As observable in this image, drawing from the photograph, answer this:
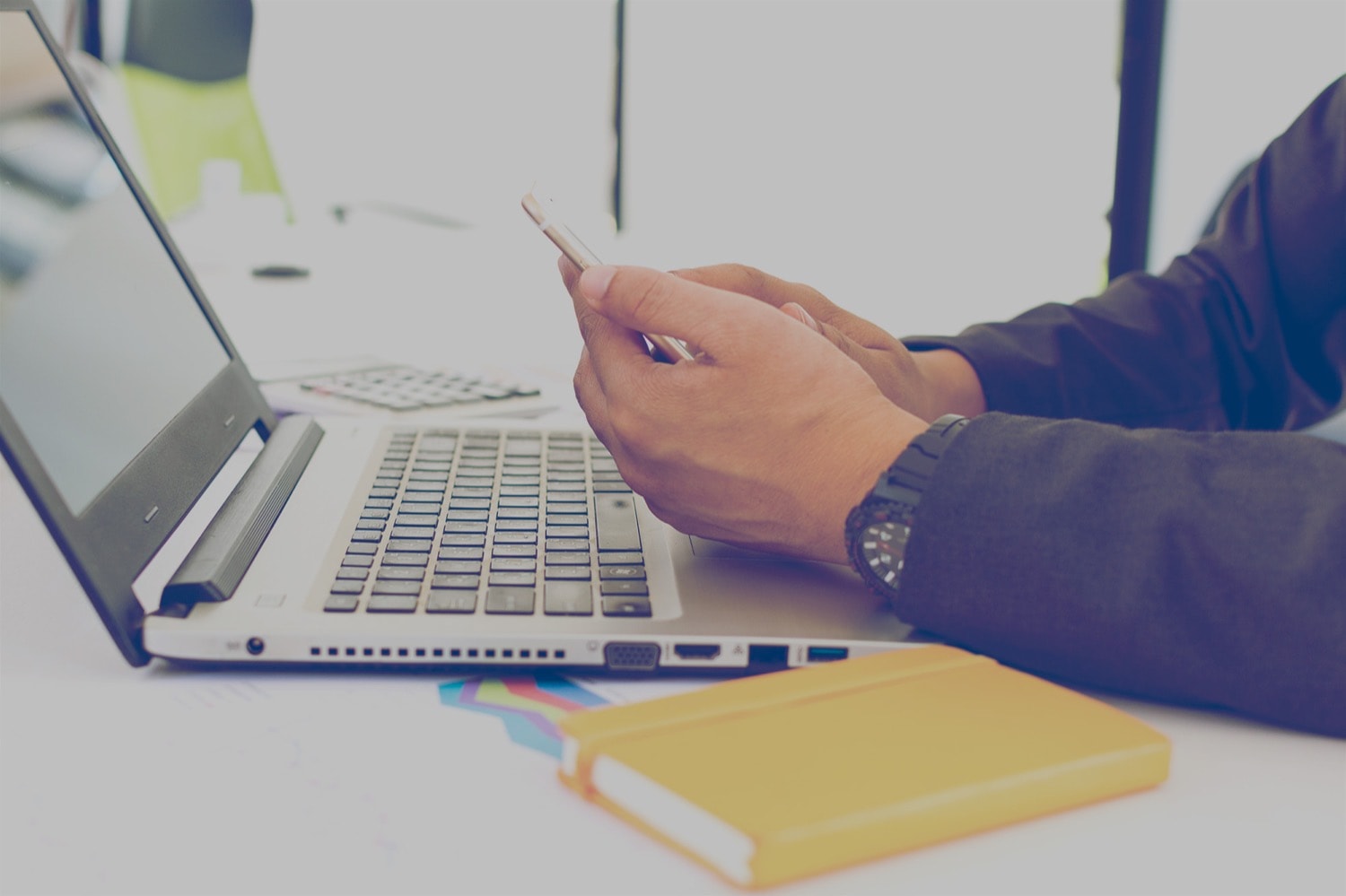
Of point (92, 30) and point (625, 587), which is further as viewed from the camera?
point (92, 30)

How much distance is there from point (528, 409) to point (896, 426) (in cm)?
49

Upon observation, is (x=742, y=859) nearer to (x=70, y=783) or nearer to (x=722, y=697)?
(x=722, y=697)

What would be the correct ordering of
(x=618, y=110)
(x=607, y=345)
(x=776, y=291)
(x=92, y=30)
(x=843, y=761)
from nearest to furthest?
1. (x=843, y=761)
2. (x=607, y=345)
3. (x=776, y=291)
4. (x=92, y=30)
5. (x=618, y=110)

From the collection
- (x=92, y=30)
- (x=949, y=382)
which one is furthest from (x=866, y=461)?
(x=92, y=30)

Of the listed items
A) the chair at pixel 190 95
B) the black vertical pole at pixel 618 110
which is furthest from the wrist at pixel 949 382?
the black vertical pole at pixel 618 110

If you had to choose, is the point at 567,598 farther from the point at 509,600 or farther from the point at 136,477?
the point at 136,477

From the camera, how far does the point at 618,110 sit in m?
4.41

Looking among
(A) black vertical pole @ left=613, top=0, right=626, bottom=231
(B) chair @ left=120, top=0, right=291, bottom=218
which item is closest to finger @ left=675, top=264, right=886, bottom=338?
(B) chair @ left=120, top=0, right=291, bottom=218

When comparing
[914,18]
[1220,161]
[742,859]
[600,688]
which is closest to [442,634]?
[600,688]

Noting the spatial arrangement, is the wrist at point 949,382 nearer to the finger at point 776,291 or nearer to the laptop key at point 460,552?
the finger at point 776,291

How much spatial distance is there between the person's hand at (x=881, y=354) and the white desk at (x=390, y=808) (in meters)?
0.34

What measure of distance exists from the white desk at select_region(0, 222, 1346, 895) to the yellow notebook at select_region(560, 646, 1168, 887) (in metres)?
0.01

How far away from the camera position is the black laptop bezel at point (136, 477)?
45 cm

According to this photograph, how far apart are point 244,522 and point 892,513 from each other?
0.97 feet
